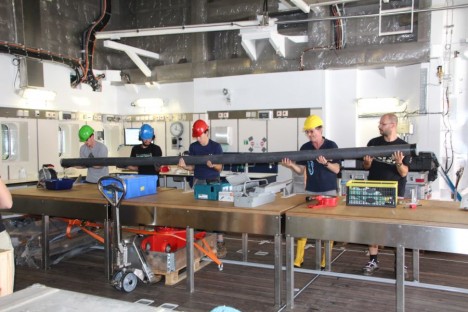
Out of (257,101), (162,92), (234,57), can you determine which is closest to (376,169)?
(257,101)

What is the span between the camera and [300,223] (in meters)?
3.28

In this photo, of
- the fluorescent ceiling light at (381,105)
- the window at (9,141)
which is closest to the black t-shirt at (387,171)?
the fluorescent ceiling light at (381,105)

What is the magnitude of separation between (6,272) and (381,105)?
594 cm

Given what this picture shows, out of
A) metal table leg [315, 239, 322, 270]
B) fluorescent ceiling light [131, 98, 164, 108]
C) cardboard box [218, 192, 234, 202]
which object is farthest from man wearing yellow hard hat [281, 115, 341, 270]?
fluorescent ceiling light [131, 98, 164, 108]

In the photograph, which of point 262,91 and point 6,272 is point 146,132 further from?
point 6,272

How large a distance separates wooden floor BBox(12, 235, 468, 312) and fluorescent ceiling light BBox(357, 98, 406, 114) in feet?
7.83

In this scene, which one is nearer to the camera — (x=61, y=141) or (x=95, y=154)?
(x=95, y=154)

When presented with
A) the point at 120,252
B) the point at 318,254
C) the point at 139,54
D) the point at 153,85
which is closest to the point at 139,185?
the point at 120,252

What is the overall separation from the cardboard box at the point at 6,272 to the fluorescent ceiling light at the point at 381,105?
231 inches

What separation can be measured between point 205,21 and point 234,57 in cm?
84

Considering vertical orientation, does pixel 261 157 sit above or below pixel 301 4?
below

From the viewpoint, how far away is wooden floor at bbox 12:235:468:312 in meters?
3.68

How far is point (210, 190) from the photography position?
13.2ft

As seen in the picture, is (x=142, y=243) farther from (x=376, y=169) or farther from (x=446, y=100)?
(x=446, y=100)
